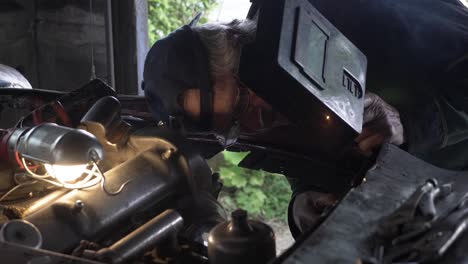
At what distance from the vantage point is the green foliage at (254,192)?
6.76 m

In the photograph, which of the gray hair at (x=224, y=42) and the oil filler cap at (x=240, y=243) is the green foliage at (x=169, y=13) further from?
the oil filler cap at (x=240, y=243)

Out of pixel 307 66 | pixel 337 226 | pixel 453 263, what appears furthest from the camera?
pixel 307 66

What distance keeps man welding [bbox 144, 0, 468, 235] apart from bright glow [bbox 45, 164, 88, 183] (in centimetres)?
67

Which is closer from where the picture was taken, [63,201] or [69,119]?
[63,201]

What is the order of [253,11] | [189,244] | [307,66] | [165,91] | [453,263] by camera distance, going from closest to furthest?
[453,263], [189,244], [307,66], [165,91], [253,11]

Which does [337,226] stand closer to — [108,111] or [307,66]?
[307,66]

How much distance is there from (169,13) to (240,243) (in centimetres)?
614

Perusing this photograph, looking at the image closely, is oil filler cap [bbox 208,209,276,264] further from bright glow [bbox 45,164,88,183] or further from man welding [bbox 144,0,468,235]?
man welding [bbox 144,0,468,235]

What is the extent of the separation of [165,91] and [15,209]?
2.68ft

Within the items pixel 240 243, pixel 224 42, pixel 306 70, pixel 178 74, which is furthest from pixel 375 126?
pixel 240 243

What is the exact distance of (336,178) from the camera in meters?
2.06

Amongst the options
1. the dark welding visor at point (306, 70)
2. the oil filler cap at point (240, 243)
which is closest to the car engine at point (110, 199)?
the oil filler cap at point (240, 243)

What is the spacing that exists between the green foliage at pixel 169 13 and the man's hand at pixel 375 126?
4870 mm

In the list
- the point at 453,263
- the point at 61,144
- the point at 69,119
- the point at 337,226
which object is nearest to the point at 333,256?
the point at 337,226
